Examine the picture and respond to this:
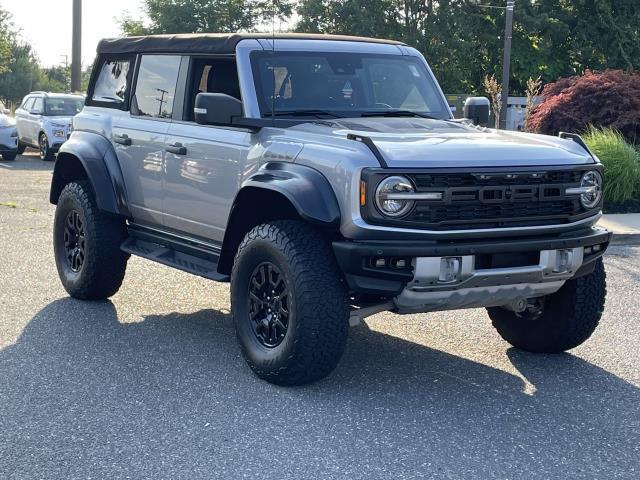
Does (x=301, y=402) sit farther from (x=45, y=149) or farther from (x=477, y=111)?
(x=45, y=149)

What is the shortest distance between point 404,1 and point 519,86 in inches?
212

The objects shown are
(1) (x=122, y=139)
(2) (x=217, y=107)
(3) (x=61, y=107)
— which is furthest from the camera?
(3) (x=61, y=107)

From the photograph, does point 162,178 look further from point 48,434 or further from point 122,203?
point 48,434

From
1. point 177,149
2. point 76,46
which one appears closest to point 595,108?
point 177,149

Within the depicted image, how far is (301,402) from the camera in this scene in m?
5.41

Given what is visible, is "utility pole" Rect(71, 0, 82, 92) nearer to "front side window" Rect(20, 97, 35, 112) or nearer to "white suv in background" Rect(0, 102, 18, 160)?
"front side window" Rect(20, 97, 35, 112)

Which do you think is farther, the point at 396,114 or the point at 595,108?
the point at 595,108

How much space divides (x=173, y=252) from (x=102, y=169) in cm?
93

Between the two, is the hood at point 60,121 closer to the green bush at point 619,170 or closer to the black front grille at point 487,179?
the green bush at point 619,170

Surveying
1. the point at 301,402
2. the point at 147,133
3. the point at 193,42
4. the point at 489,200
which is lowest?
the point at 301,402

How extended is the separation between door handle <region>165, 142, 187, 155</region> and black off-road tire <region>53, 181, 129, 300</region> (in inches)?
38.8

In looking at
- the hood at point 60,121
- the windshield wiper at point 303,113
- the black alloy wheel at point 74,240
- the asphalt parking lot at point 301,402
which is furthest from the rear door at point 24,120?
the windshield wiper at point 303,113

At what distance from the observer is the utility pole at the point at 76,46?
29.1 m

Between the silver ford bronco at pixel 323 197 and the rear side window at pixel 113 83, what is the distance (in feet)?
0.11
